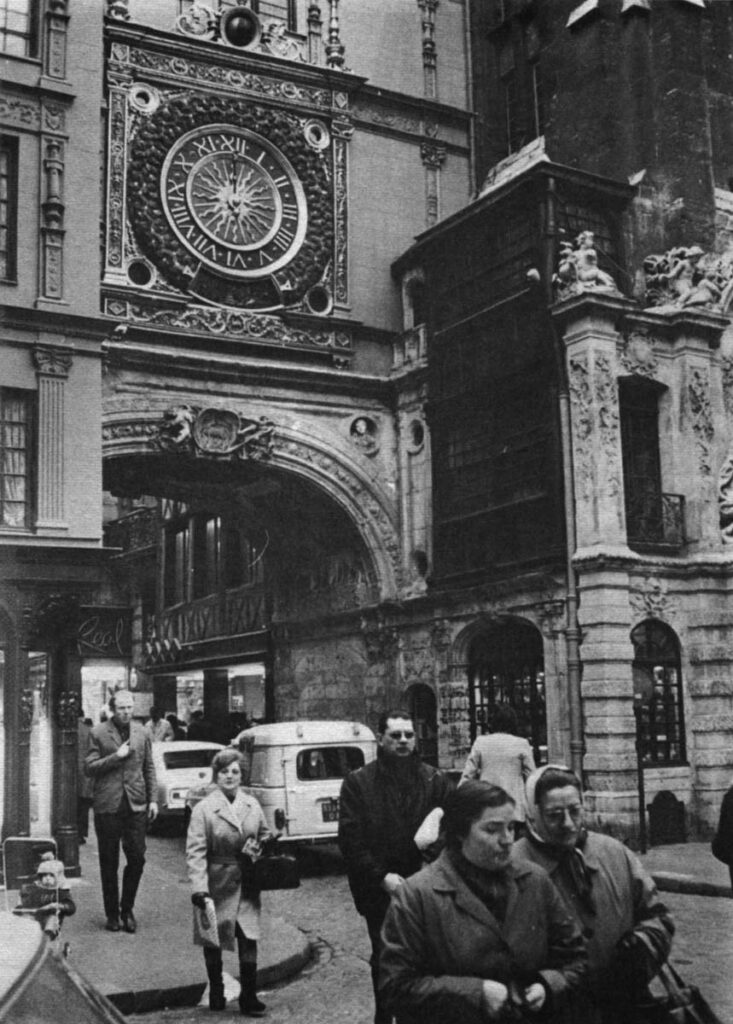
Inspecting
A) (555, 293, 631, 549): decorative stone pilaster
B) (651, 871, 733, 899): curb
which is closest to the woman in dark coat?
(651, 871, 733, 899): curb

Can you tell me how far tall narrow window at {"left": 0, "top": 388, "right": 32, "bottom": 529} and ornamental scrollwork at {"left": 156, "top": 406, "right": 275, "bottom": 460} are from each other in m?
3.85

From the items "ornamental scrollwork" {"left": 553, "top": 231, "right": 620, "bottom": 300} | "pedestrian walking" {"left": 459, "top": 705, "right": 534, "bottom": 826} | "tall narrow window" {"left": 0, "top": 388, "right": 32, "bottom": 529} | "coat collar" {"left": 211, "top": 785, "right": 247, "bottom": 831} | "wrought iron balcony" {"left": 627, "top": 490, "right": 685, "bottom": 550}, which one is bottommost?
"coat collar" {"left": 211, "top": 785, "right": 247, "bottom": 831}

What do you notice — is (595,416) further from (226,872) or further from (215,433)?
(226,872)

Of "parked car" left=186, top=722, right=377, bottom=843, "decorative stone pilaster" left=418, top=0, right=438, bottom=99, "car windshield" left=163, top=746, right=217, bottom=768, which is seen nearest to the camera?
"parked car" left=186, top=722, right=377, bottom=843

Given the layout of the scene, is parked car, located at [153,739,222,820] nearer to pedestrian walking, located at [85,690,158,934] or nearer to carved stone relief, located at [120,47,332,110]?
pedestrian walking, located at [85,690,158,934]

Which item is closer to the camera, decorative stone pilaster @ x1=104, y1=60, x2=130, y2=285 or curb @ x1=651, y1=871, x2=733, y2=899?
curb @ x1=651, y1=871, x2=733, y2=899

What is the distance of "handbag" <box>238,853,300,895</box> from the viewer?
827cm

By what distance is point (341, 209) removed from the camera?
2388 centimetres

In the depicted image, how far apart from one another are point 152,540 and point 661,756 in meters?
23.2

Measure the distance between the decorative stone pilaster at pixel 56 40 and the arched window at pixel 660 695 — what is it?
41.1 feet

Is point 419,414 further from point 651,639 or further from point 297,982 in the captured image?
point 297,982

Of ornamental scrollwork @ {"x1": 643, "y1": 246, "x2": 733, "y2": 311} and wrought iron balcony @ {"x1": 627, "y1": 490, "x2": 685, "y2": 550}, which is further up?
ornamental scrollwork @ {"x1": 643, "y1": 246, "x2": 733, "y2": 311}

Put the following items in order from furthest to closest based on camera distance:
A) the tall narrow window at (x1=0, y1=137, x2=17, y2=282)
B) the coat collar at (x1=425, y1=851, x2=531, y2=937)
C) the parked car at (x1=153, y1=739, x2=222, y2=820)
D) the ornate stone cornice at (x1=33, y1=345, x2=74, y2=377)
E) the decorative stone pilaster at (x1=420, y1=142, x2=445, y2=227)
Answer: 1. the decorative stone pilaster at (x1=420, y1=142, x2=445, y2=227)
2. the parked car at (x1=153, y1=739, x2=222, y2=820)
3. the tall narrow window at (x1=0, y1=137, x2=17, y2=282)
4. the ornate stone cornice at (x1=33, y1=345, x2=74, y2=377)
5. the coat collar at (x1=425, y1=851, x2=531, y2=937)

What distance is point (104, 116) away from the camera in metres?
21.7
